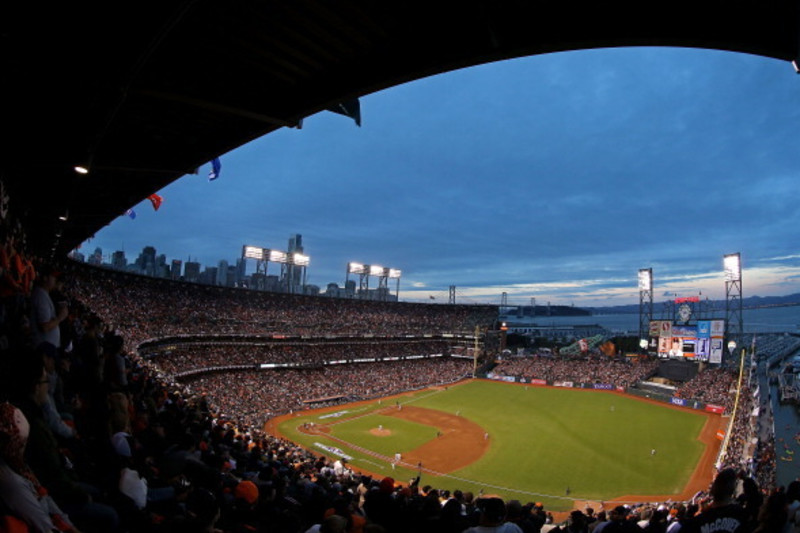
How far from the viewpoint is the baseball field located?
84.6 feet

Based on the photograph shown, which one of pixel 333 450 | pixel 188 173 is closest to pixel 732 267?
pixel 333 450

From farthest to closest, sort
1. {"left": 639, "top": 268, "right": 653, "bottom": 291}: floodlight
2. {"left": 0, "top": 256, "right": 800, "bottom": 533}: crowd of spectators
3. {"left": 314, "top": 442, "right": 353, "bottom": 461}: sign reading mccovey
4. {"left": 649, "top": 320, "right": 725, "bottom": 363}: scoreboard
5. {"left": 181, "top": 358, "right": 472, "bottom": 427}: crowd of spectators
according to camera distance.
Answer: {"left": 639, "top": 268, "right": 653, "bottom": 291}: floodlight
{"left": 649, "top": 320, "right": 725, "bottom": 363}: scoreboard
{"left": 181, "top": 358, "right": 472, "bottom": 427}: crowd of spectators
{"left": 314, "top": 442, "right": 353, "bottom": 461}: sign reading mccovey
{"left": 0, "top": 256, "right": 800, "bottom": 533}: crowd of spectators

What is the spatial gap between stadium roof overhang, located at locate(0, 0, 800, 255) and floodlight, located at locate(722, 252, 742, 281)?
5768 cm

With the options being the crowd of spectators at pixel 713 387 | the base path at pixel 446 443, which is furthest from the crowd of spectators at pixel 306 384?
the crowd of spectators at pixel 713 387

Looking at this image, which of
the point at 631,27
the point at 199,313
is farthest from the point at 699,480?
the point at 199,313

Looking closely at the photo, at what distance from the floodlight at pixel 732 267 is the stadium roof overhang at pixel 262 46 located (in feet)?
189

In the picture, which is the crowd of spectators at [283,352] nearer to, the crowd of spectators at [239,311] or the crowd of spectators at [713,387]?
the crowd of spectators at [239,311]

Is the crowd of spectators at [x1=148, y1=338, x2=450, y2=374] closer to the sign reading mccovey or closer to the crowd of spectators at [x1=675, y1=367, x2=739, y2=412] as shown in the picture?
the sign reading mccovey

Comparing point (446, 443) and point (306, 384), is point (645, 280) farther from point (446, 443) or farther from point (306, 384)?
point (306, 384)

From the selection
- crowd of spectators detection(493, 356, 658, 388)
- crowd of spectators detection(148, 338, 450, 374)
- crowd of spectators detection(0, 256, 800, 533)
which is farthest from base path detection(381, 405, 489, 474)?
crowd of spectators detection(493, 356, 658, 388)

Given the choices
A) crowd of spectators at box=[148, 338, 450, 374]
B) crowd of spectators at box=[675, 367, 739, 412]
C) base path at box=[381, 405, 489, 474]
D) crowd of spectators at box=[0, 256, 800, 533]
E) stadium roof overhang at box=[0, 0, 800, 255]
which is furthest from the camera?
crowd of spectators at box=[148, 338, 450, 374]

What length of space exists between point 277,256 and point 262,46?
216 feet

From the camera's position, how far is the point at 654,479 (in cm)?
2670

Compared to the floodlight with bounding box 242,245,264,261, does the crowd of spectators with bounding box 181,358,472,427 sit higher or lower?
lower
